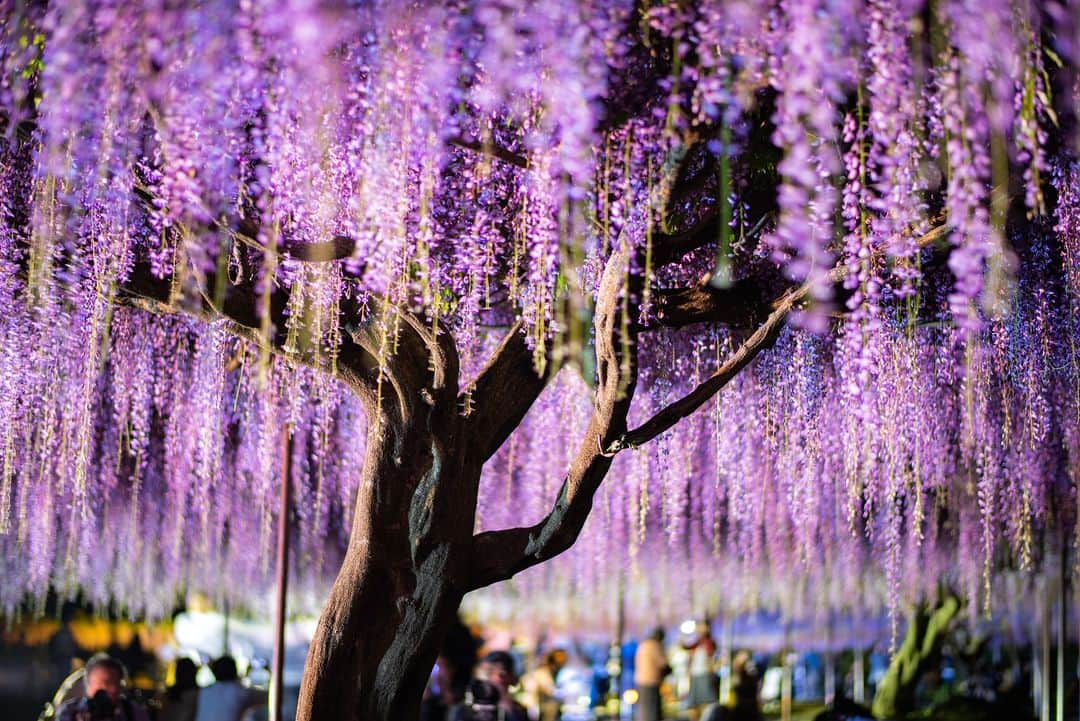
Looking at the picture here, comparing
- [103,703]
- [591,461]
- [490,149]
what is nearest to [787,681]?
[103,703]

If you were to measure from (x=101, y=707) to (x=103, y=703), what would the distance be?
0.02m

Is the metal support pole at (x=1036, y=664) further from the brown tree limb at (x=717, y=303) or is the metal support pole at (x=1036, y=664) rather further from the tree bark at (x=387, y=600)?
the tree bark at (x=387, y=600)

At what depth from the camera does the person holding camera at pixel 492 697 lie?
7957 millimetres

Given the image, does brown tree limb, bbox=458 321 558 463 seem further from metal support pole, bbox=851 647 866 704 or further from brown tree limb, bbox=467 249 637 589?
metal support pole, bbox=851 647 866 704

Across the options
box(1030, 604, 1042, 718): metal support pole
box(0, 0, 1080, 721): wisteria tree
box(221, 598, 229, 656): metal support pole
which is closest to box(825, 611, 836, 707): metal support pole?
box(1030, 604, 1042, 718): metal support pole

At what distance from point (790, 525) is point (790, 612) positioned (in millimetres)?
3551

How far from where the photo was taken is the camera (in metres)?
6.65

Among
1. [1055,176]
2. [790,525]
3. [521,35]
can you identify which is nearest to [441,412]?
[521,35]

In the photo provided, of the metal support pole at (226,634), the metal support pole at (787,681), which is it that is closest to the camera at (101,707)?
the metal support pole at (226,634)

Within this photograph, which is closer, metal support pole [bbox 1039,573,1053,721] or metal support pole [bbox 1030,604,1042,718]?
metal support pole [bbox 1039,573,1053,721]

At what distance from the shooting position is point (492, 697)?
8008 millimetres

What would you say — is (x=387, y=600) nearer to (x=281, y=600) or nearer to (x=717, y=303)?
(x=281, y=600)

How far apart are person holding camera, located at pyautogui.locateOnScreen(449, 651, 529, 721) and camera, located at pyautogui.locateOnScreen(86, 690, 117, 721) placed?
2366 mm

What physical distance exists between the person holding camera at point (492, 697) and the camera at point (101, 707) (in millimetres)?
2366
